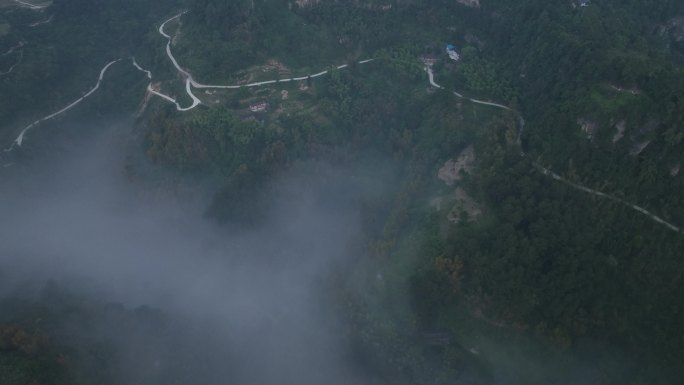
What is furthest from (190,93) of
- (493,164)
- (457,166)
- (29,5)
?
(29,5)

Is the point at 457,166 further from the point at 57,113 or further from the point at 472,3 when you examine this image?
the point at 57,113

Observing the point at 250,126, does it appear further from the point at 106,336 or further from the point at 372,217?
the point at 106,336

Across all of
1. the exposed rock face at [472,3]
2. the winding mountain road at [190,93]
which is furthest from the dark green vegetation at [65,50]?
the exposed rock face at [472,3]

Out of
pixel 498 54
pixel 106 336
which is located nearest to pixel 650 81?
pixel 498 54

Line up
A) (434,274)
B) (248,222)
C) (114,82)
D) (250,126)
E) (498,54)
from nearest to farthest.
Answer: (434,274), (248,222), (250,126), (498,54), (114,82)

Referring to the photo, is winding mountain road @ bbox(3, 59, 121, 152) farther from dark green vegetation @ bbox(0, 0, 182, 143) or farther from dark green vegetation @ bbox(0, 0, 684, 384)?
dark green vegetation @ bbox(0, 0, 684, 384)
